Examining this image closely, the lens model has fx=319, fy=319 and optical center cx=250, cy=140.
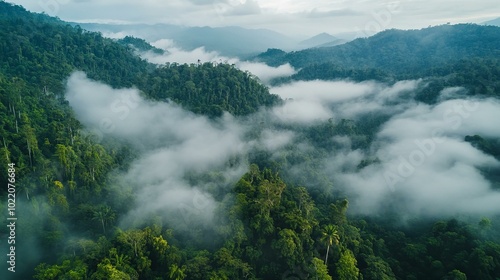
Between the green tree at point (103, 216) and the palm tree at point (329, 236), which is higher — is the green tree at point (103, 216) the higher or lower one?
the higher one

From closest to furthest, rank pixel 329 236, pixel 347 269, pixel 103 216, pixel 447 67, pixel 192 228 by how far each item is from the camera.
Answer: pixel 347 269
pixel 329 236
pixel 103 216
pixel 192 228
pixel 447 67

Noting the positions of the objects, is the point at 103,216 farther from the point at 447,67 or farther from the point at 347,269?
the point at 447,67

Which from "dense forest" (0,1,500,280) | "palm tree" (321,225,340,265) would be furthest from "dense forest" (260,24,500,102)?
"palm tree" (321,225,340,265)

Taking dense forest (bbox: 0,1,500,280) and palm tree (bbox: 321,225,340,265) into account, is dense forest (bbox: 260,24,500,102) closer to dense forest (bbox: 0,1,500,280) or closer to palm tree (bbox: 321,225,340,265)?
dense forest (bbox: 0,1,500,280)

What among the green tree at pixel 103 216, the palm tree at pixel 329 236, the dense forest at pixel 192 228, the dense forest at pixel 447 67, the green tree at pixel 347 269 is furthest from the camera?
the dense forest at pixel 447 67

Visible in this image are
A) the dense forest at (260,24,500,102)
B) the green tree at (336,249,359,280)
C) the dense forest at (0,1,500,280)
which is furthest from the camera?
the dense forest at (260,24,500,102)

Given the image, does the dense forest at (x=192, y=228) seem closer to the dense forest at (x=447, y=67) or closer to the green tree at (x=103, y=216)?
the green tree at (x=103, y=216)

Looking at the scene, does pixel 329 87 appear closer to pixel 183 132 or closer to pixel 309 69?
pixel 309 69

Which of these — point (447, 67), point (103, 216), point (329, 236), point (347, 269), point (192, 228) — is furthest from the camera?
point (447, 67)

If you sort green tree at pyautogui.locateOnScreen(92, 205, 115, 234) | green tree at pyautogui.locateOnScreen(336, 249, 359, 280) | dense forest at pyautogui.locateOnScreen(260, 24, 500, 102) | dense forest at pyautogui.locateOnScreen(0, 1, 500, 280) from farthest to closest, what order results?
1. dense forest at pyautogui.locateOnScreen(260, 24, 500, 102)
2. green tree at pyautogui.locateOnScreen(92, 205, 115, 234)
3. green tree at pyautogui.locateOnScreen(336, 249, 359, 280)
4. dense forest at pyautogui.locateOnScreen(0, 1, 500, 280)

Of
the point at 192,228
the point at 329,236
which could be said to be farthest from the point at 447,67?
the point at 192,228

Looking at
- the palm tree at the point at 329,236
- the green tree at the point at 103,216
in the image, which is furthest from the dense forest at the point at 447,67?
the green tree at the point at 103,216
